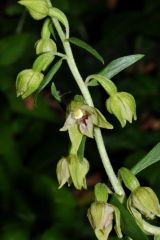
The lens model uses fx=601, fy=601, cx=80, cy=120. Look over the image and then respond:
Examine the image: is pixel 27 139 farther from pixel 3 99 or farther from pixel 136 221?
pixel 136 221

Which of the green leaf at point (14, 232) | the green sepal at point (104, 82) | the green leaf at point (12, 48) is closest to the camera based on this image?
the green sepal at point (104, 82)

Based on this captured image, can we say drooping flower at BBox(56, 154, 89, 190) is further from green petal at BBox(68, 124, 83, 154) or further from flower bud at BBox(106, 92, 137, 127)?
flower bud at BBox(106, 92, 137, 127)

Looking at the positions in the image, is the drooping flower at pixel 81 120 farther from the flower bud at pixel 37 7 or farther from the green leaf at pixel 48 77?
the flower bud at pixel 37 7

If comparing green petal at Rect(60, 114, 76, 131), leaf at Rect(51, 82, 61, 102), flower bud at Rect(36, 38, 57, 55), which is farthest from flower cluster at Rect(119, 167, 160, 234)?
flower bud at Rect(36, 38, 57, 55)

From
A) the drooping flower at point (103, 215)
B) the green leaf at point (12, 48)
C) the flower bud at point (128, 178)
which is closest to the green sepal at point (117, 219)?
the drooping flower at point (103, 215)

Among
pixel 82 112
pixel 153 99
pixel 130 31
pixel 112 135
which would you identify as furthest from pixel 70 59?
pixel 130 31
